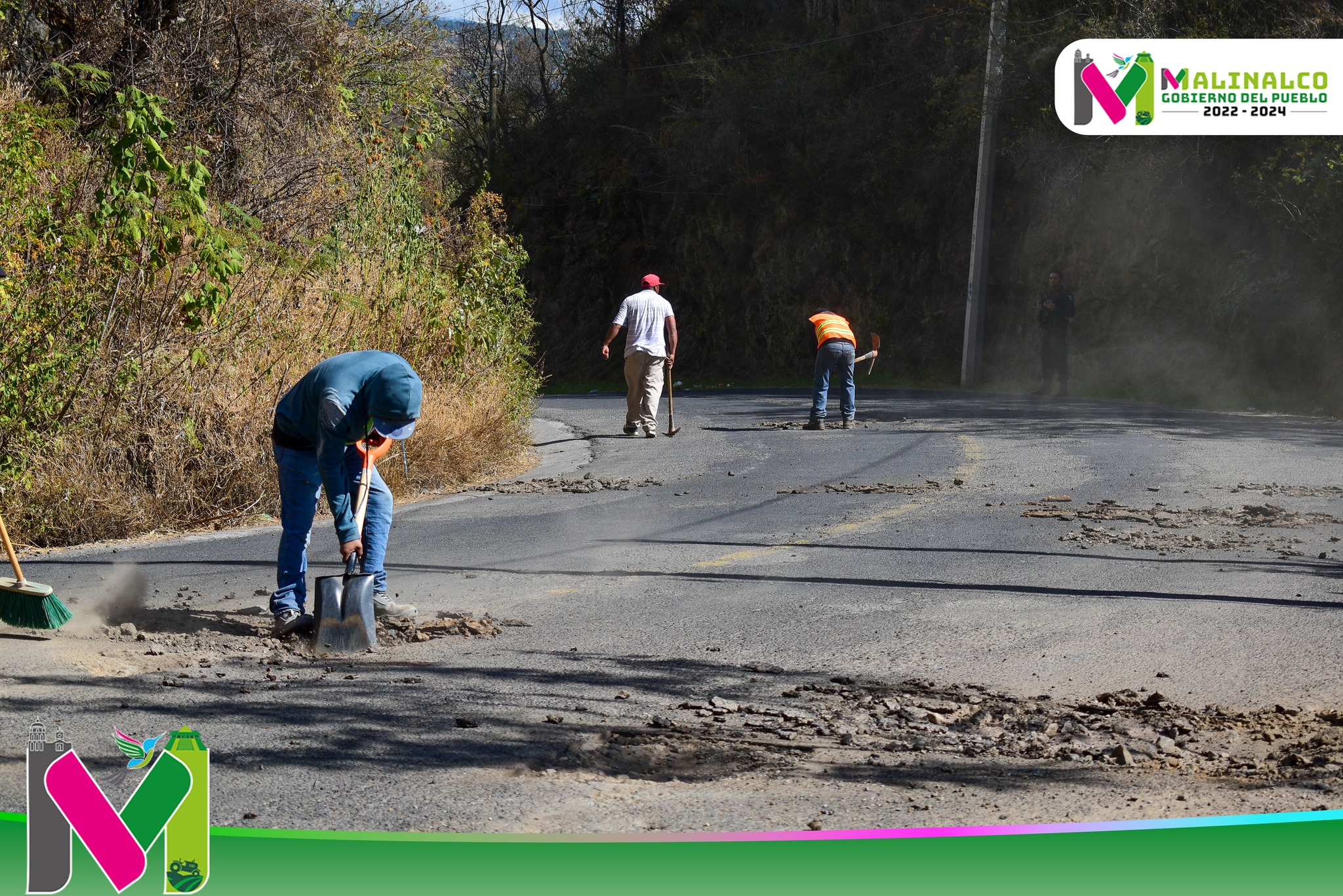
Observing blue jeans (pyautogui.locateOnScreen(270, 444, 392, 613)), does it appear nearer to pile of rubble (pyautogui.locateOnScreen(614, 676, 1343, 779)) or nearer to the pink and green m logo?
pile of rubble (pyautogui.locateOnScreen(614, 676, 1343, 779))

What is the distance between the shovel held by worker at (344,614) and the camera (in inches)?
233

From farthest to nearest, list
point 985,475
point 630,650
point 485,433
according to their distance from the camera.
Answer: point 485,433 < point 985,475 < point 630,650

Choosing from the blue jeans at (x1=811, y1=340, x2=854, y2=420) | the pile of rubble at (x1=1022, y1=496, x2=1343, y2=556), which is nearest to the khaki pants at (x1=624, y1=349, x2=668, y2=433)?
the blue jeans at (x1=811, y1=340, x2=854, y2=420)

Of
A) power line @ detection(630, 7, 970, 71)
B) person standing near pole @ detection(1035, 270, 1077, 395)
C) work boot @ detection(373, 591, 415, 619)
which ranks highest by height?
power line @ detection(630, 7, 970, 71)

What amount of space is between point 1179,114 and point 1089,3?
3.43m

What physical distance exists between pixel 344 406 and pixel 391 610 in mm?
1201

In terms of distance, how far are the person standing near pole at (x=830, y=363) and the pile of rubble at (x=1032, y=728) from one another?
1214 cm

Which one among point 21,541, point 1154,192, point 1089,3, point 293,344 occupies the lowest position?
point 21,541

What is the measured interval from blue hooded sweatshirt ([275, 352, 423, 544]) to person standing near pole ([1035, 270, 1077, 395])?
20748 mm

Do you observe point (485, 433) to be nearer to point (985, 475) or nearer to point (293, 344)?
point (293, 344)

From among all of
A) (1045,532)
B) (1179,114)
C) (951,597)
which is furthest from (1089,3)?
(951,597)

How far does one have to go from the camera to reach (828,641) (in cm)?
623

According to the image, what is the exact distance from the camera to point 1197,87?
24734 millimetres

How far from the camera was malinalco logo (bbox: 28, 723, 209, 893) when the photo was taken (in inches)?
133
